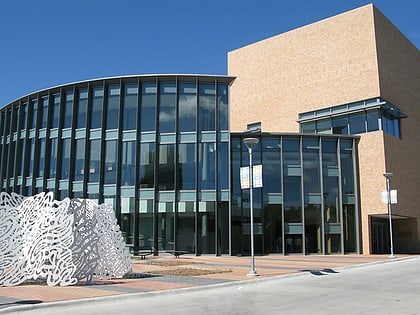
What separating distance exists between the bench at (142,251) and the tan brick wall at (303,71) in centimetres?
1706

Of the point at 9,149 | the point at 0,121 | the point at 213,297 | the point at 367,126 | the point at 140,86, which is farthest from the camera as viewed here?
the point at 0,121

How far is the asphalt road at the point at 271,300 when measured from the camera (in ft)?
33.6

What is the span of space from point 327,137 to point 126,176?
582 inches

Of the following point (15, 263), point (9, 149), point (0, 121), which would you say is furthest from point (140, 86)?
point (15, 263)

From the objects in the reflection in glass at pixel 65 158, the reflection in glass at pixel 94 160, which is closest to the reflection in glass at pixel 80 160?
the reflection in glass at pixel 94 160

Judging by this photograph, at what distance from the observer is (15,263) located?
1505cm

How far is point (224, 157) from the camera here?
102 ft

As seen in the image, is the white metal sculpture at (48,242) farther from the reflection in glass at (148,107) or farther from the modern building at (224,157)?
the reflection in glass at (148,107)

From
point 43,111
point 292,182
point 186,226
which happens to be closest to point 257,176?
point 186,226

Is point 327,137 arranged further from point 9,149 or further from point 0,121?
point 0,121

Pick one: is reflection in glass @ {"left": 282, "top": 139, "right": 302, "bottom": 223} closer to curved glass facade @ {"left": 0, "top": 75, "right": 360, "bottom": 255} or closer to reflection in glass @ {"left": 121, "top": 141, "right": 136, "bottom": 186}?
curved glass facade @ {"left": 0, "top": 75, "right": 360, "bottom": 255}

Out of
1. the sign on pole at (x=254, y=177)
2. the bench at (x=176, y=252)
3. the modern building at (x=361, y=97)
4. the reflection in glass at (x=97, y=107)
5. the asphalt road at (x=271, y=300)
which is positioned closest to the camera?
the asphalt road at (x=271, y=300)

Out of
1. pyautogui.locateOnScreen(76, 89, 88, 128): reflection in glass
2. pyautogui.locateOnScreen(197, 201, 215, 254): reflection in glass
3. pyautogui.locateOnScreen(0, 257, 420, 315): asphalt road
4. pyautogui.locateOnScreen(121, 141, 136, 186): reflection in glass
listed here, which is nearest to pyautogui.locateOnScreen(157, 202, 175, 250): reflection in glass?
pyautogui.locateOnScreen(197, 201, 215, 254): reflection in glass

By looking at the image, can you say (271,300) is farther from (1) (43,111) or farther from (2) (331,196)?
(1) (43,111)
